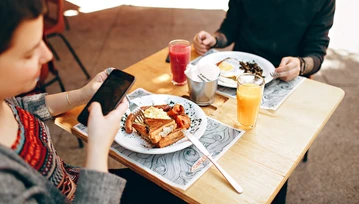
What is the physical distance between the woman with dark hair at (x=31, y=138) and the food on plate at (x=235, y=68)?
2.23 ft

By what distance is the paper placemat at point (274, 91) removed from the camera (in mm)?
1410

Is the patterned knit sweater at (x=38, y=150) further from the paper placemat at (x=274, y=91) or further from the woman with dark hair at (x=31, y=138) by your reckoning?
the paper placemat at (x=274, y=91)

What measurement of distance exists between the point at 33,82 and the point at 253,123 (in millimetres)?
772

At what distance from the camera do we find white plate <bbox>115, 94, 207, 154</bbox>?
3.73 feet

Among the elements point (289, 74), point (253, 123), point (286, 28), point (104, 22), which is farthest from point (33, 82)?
point (104, 22)

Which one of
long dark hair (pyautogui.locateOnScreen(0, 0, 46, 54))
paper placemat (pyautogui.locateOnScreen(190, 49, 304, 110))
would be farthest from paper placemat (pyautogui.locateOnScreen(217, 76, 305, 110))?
long dark hair (pyautogui.locateOnScreen(0, 0, 46, 54))

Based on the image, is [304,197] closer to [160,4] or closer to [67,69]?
[67,69]

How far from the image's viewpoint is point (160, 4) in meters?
5.04

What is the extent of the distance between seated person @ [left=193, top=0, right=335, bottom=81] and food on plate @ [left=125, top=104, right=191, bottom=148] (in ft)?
2.05

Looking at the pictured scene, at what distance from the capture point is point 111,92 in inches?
45.0

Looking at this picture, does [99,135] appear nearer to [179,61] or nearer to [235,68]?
[179,61]

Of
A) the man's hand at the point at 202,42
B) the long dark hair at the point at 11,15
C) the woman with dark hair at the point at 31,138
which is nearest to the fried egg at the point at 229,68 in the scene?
the man's hand at the point at 202,42

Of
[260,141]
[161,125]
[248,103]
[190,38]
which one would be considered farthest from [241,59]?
[190,38]

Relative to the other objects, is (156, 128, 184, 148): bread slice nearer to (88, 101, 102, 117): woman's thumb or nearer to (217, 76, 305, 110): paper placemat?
(88, 101, 102, 117): woman's thumb
